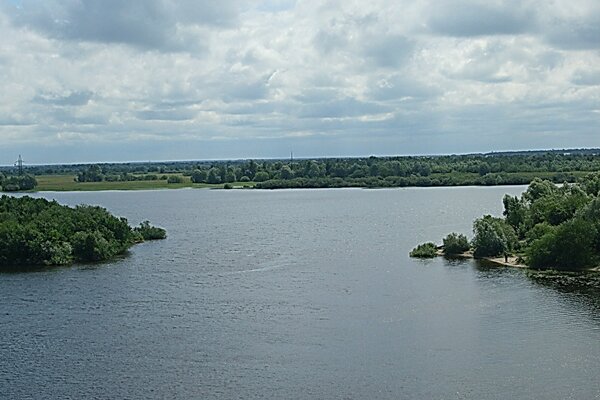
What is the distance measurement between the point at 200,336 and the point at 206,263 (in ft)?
66.2

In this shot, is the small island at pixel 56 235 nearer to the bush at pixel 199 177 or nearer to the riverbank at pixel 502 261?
the riverbank at pixel 502 261

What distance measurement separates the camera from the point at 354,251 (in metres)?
58.9

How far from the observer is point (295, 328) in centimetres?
3516

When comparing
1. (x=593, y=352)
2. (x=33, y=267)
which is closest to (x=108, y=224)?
(x=33, y=267)

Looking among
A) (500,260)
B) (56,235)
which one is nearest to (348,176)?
(500,260)

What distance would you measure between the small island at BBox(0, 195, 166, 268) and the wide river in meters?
2.38

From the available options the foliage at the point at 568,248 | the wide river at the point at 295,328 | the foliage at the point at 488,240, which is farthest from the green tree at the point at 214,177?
the foliage at the point at 568,248

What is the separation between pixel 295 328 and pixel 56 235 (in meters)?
27.2

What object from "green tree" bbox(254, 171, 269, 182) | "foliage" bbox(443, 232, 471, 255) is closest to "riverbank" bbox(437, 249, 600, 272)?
"foliage" bbox(443, 232, 471, 255)

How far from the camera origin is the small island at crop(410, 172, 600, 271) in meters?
48.4

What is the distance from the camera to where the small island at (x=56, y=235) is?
5409 cm

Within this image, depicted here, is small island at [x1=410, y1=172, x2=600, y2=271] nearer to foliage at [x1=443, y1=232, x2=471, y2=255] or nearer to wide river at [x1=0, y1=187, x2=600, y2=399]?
foliage at [x1=443, y1=232, x2=471, y2=255]

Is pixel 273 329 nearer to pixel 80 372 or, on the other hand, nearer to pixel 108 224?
pixel 80 372

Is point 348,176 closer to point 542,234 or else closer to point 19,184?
point 19,184
